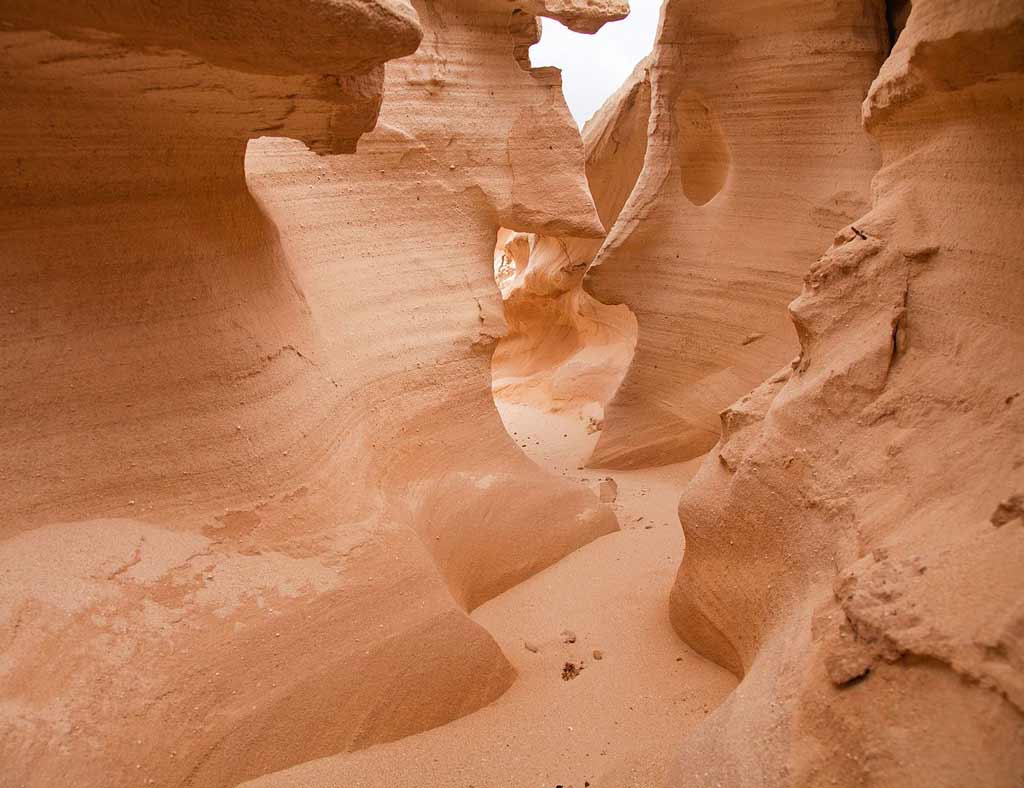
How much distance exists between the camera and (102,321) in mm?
2107

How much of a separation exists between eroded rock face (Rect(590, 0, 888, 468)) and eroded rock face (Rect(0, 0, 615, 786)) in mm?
2029

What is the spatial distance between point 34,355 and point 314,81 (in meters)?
0.99

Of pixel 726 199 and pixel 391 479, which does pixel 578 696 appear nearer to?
pixel 391 479

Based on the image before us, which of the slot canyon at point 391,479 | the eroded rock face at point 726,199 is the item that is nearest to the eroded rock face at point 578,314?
the eroded rock face at point 726,199

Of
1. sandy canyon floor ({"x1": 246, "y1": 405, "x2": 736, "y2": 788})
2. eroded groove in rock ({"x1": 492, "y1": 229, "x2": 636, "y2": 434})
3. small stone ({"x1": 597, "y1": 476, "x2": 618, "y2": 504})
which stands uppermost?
sandy canyon floor ({"x1": 246, "y1": 405, "x2": 736, "y2": 788})

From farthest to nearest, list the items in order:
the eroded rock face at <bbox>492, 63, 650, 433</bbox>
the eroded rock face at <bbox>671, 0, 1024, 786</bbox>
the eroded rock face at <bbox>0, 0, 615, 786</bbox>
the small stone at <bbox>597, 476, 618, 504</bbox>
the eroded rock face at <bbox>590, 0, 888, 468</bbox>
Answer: the eroded rock face at <bbox>492, 63, 650, 433</bbox>, the small stone at <bbox>597, 476, 618, 504</bbox>, the eroded rock face at <bbox>590, 0, 888, 468</bbox>, the eroded rock face at <bbox>0, 0, 615, 786</bbox>, the eroded rock face at <bbox>671, 0, 1024, 786</bbox>

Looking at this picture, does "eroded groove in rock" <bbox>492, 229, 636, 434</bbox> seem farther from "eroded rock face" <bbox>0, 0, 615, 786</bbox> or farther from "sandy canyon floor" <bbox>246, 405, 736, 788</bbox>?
"eroded rock face" <bbox>0, 0, 615, 786</bbox>

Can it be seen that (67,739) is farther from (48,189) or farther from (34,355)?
(48,189)

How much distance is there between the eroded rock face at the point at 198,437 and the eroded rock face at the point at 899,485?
3.10 ft

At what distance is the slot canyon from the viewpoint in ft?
5.04

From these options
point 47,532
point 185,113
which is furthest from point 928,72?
point 47,532

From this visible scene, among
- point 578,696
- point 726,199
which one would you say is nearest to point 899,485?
point 578,696

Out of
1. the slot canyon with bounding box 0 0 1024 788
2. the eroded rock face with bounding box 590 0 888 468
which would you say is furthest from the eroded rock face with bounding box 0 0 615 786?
the eroded rock face with bounding box 590 0 888 468

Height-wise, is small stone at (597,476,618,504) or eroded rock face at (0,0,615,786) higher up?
eroded rock face at (0,0,615,786)
